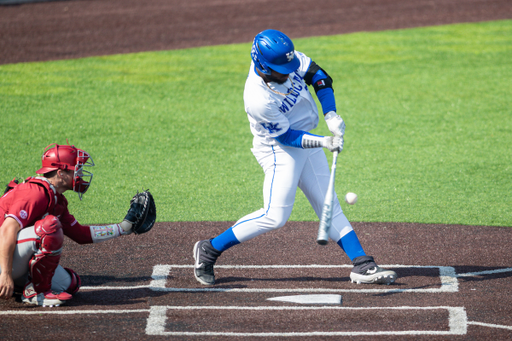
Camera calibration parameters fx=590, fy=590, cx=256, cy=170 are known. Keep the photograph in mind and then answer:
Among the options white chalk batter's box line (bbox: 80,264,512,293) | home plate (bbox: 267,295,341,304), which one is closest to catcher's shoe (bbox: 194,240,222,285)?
white chalk batter's box line (bbox: 80,264,512,293)

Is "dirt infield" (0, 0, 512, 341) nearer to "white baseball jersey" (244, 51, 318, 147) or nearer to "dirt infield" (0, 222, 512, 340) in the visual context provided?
"dirt infield" (0, 222, 512, 340)

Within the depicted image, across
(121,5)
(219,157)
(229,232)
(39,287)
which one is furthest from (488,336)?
(121,5)

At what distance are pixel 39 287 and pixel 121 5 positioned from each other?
1344cm

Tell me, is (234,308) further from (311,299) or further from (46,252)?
(46,252)

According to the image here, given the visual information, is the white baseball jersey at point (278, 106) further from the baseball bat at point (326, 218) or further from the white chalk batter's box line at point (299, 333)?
the white chalk batter's box line at point (299, 333)

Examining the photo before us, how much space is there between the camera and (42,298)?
13.5ft

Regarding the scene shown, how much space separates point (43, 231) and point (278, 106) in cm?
183

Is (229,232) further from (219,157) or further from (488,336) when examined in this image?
(219,157)

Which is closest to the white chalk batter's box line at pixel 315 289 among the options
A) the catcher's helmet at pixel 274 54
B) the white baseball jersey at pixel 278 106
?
the white baseball jersey at pixel 278 106

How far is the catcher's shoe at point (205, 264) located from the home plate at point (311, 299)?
1.82 ft

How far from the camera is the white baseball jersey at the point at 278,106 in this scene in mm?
4223

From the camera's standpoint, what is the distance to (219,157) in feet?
25.5

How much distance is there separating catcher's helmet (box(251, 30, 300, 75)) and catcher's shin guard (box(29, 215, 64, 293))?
1788mm

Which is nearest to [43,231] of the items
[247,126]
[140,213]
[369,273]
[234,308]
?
[140,213]
